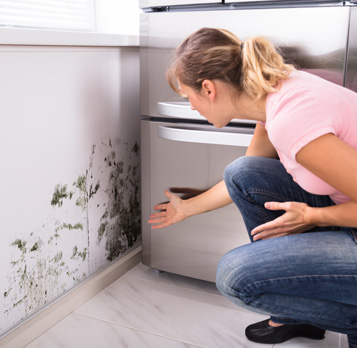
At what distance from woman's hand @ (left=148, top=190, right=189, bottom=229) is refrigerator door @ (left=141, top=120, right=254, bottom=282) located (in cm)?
3

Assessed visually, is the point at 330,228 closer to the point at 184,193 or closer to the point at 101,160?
the point at 184,193

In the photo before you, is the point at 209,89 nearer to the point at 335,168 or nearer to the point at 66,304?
the point at 335,168

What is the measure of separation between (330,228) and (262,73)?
412 millimetres

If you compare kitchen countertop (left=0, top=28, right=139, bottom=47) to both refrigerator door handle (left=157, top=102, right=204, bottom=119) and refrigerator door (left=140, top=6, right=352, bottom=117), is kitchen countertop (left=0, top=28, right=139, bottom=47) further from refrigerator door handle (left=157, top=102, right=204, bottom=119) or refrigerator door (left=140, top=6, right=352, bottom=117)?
refrigerator door handle (left=157, top=102, right=204, bottom=119)

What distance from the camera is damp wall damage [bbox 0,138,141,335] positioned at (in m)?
1.26

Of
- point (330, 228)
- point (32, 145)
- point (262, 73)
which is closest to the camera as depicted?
point (262, 73)

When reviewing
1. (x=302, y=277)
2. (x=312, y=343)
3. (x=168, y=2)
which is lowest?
(x=312, y=343)

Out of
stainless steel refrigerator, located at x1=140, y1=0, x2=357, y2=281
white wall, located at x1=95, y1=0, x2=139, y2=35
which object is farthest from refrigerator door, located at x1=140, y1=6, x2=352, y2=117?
white wall, located at x1=95, y1=0, x2=139, y2=35

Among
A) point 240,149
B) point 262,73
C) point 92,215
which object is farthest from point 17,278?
point 262,73

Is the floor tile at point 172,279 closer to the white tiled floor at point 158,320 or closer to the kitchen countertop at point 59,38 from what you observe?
the white tiled floor at point 158,320

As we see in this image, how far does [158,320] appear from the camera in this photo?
55.6 inches

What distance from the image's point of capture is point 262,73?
95 centimetres

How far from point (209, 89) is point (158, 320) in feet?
2.45

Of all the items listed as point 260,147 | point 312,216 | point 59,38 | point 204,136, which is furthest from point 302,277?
point 59,38
